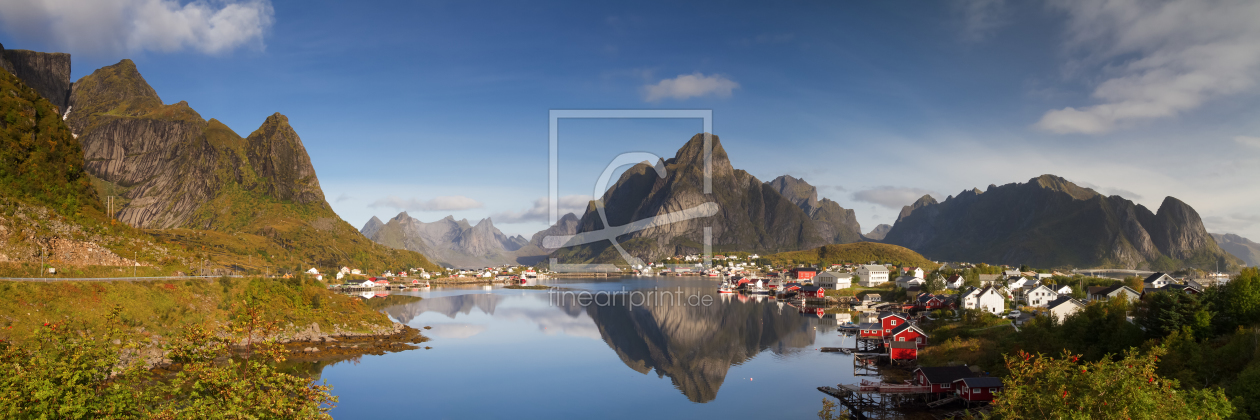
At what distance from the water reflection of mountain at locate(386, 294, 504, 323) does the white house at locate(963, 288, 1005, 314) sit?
52.0 metres

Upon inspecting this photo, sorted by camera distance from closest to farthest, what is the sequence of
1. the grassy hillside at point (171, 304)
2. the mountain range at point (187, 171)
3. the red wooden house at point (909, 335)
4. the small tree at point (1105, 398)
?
1. the small tree at point (1105, 398)
2. the grassy hillside at point (171, 304)
3. the red wooden house at point (909, 335)
4. the mountain range at point (187, 171)

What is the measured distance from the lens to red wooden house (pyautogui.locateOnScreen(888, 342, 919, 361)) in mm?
38688

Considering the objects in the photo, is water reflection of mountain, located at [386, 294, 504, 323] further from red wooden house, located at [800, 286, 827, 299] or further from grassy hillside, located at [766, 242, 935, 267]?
grassy hillside, located at [766, 242, 935, 267]

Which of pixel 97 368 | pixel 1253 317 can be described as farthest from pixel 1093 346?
pixel 97 368

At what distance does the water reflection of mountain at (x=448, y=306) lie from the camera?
2715 inches

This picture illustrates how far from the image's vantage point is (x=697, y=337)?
5569 centimetres

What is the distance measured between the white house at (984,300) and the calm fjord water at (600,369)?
12403 mm

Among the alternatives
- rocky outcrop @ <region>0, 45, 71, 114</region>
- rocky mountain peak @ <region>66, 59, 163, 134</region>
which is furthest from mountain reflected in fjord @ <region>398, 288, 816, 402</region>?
rocky mountain peak @ <region>66, 59, 163, 134</region>

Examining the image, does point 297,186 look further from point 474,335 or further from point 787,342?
point 787,342

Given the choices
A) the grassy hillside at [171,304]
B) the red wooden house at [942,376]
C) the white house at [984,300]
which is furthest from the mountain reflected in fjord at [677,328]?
the white house at [984,300]

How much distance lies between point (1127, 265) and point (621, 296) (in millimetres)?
189322

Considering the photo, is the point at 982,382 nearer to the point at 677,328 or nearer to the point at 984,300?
the point at 984,300

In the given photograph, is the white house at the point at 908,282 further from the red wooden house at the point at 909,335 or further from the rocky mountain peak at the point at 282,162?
the rocky mountain peak at the point at 282,162

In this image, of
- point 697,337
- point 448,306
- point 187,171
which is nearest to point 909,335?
point 697,337
